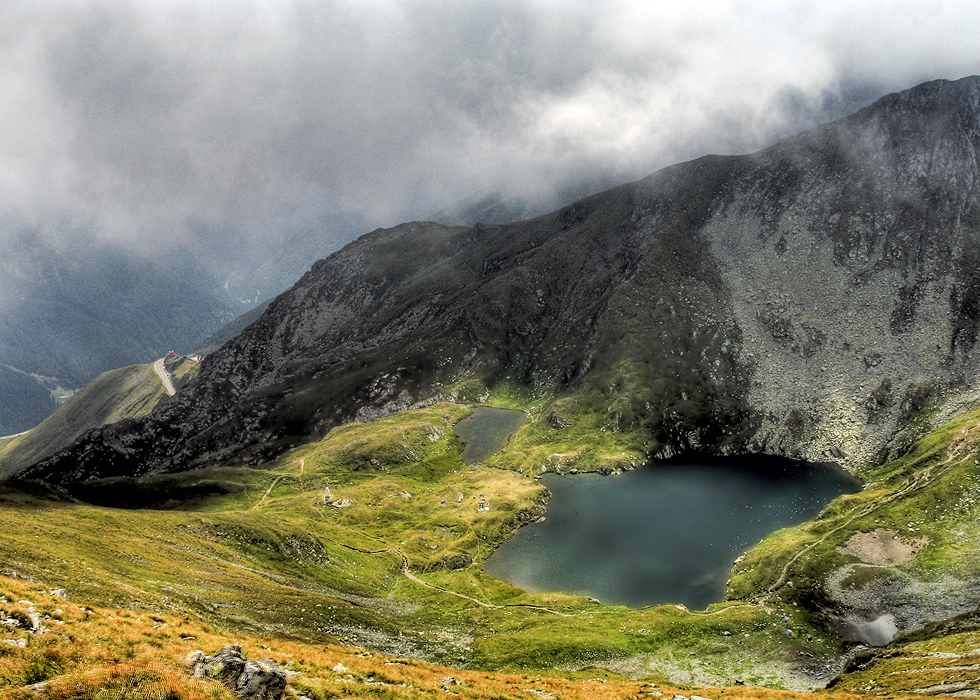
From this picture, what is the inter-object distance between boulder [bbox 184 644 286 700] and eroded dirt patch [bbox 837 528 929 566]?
102 metres

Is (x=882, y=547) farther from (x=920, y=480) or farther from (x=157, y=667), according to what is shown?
(x=157, y=667)

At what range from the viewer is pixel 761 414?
17925cm

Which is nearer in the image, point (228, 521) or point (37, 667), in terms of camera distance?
point (37, 667)

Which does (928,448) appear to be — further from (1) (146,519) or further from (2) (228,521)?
(1) (146,519)

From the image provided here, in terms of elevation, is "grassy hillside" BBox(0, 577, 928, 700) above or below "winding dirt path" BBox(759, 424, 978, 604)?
below

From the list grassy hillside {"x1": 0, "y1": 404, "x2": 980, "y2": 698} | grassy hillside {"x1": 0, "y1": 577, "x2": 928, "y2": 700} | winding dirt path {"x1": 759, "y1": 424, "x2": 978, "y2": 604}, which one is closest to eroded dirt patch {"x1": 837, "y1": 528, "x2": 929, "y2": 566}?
grassy hillside {"x1": 0, "y1": 404, "x2": 980, "y2": 698}

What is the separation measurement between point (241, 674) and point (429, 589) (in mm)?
85027

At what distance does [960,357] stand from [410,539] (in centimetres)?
16256

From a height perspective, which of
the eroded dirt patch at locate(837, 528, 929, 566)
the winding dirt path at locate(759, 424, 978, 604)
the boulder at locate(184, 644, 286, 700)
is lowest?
the boulder at locate(184, 644, 286, 700)

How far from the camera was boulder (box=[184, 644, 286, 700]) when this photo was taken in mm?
24359

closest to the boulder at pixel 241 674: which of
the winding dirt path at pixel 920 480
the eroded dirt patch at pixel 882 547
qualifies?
the winding dirt path at pixel 920 480

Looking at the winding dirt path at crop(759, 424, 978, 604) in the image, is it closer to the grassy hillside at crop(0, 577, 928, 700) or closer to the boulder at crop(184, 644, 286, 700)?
the grassy hillside at crop(0, 577, 928, 700)

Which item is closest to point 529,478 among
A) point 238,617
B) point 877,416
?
point 877,416

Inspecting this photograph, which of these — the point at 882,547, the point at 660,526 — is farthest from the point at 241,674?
the point at 660,526
